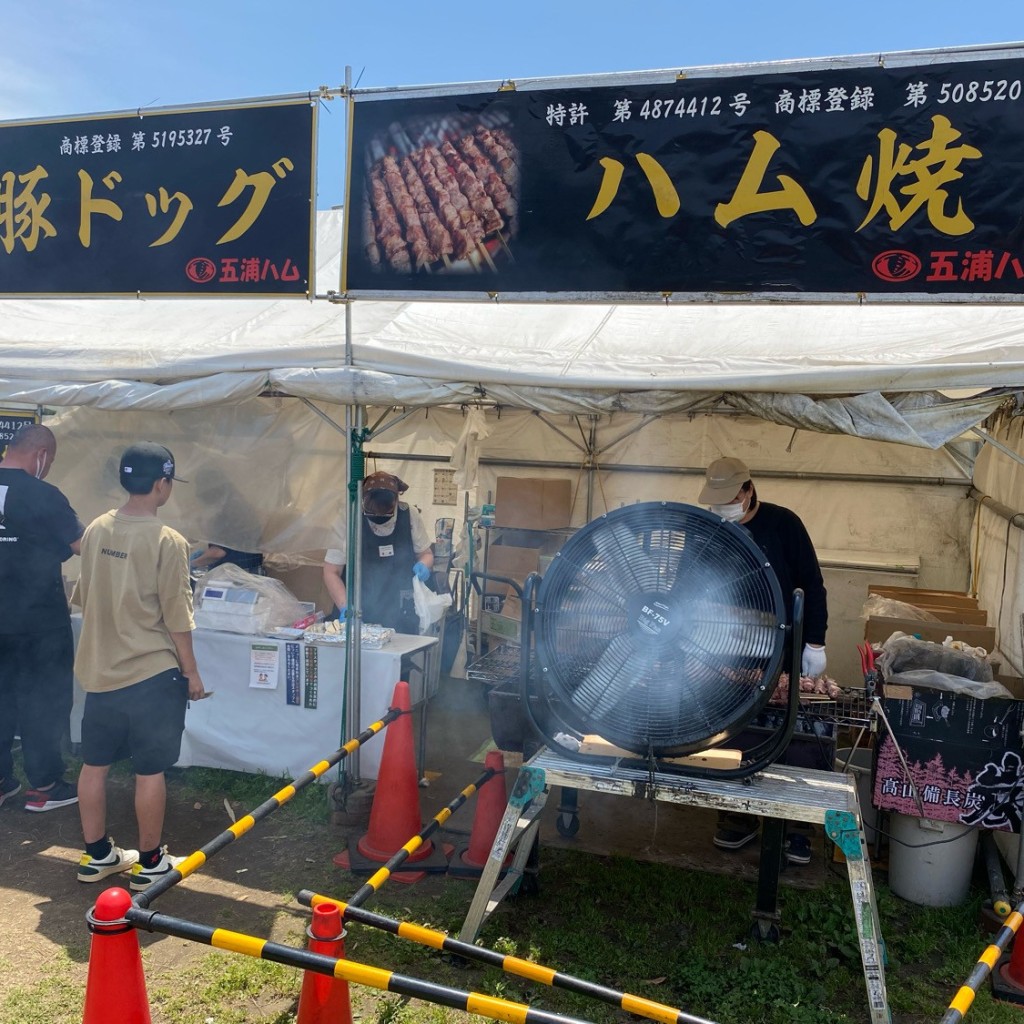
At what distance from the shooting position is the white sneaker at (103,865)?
4.32 metres

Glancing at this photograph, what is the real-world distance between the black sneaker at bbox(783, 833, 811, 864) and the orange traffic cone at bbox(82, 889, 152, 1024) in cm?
344

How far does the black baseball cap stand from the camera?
3.99m

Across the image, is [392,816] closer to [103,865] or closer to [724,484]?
[103,865]

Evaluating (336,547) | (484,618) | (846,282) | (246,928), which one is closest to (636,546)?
(846,282)

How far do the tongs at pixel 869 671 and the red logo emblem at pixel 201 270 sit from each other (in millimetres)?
4338

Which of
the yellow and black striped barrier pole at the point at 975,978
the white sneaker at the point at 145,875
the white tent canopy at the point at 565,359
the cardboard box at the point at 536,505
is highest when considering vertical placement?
the white tent canopy at the point at 565,359

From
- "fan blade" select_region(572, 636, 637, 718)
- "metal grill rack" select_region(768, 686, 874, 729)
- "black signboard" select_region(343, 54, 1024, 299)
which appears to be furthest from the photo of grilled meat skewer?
"metal grill rack" select_region(768, 686, 874, 729)

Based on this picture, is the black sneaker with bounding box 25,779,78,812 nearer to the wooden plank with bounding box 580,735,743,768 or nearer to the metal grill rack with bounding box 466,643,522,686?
the metal grill rack with bounding box 466,643,522,686

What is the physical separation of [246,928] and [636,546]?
101 inches

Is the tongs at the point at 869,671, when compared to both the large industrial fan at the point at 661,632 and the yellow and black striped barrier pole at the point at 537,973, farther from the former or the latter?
the yellow and black striped barrier pole at the point at 537,973

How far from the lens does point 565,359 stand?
4.70m

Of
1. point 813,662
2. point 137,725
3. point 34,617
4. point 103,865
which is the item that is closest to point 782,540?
point 813,662

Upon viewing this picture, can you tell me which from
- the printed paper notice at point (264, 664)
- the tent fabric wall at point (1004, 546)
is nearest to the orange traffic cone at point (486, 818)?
the printed paper notice at point (264, 664)

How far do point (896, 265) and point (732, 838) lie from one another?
3233 millimetres
